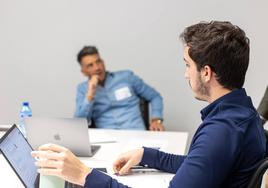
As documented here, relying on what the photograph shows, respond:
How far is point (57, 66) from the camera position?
3.73m

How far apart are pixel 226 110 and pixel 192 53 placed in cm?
22

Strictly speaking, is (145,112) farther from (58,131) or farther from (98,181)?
(98,181)

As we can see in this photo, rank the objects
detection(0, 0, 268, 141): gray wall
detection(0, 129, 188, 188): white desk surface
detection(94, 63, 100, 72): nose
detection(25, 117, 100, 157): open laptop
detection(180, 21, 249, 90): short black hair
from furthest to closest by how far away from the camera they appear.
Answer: detection(0, 0, 268, 141): gray wall → detection(94, 63, 100, 72): nose → detection(25, 117, 100, 157): open laptop → detection(0, 129, 188, 188): white desk surface → detection(180, 21, 249, 90): short black hair

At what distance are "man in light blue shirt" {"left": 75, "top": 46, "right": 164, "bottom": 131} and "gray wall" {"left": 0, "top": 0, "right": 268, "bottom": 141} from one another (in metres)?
0.39

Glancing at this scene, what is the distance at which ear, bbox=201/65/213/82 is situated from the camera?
1.27m

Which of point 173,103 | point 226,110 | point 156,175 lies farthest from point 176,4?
point 226,110

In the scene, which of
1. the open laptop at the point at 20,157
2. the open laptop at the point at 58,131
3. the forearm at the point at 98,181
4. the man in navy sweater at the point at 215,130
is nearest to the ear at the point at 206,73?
the man in navy sweater at the point at 215,130

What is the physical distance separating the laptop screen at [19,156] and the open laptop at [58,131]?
43cm

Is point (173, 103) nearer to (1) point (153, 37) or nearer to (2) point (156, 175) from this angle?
(1) point (153, 37)

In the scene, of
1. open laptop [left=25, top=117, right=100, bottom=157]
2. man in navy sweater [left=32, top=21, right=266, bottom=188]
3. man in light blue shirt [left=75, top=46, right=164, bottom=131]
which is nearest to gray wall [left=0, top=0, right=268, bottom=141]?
man in light blue shirt [left=75, top=46, right=164, bottom=131]

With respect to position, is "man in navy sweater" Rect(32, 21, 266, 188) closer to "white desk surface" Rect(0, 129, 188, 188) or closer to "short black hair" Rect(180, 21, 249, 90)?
"short black hair" Rect(180, 21, 249, 90)

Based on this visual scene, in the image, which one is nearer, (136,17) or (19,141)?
(19,141)

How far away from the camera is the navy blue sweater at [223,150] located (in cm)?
113

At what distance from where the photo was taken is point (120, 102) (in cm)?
321
